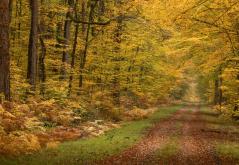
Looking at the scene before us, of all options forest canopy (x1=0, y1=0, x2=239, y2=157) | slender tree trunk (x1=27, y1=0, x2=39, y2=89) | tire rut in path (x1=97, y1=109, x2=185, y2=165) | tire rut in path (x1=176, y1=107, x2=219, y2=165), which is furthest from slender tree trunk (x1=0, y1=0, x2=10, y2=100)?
slender tree trunk (x1=27, y1=0, x2=39, y2=89)

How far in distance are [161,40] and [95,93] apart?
34.6 ft

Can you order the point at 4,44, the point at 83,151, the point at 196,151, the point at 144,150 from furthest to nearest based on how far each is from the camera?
the point at 196,151 < the point at 144,150 < the point at 83,151 < the point at 4,44

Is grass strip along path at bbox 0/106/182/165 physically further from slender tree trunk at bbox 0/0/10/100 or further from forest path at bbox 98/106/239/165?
slender tree trunk at bbox 0/0/10/100

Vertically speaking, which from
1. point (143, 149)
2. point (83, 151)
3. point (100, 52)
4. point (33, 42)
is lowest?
point (143, 149)

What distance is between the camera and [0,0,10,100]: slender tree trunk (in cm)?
1331

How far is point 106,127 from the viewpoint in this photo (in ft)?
75.3

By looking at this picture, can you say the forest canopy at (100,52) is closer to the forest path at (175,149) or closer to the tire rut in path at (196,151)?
the forest path at (175,149)

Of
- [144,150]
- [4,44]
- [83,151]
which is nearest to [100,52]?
[144,150]

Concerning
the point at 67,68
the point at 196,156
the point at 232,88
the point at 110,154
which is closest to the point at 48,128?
the point at 110,154

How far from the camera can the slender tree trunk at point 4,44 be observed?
1331 cm

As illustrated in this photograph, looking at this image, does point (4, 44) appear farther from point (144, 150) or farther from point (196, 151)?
point (196, 151)

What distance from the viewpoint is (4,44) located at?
13.5 m

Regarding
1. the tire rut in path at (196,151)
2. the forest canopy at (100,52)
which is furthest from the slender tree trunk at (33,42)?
the tire rut in path at (196,151)

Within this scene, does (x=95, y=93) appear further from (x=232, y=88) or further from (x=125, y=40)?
(x=232, y=88)
